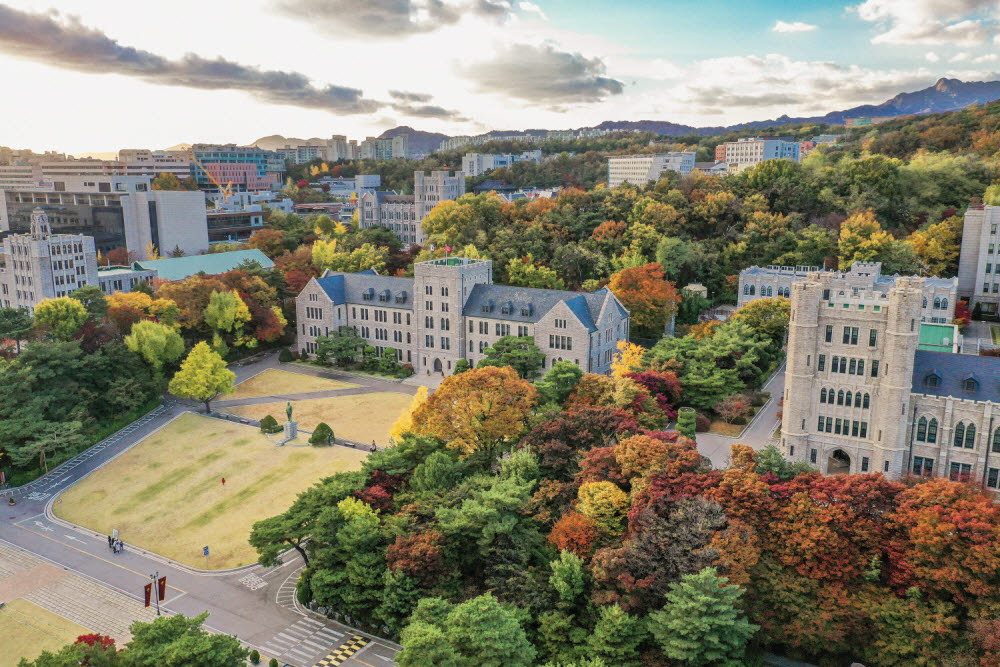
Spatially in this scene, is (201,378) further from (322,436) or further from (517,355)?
(517,355)

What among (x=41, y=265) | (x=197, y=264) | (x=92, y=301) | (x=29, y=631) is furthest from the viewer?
(x=197, y=264)

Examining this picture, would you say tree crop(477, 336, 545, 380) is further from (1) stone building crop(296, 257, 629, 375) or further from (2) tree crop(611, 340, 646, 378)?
(2) tree crop(611, 340, 646, 378)

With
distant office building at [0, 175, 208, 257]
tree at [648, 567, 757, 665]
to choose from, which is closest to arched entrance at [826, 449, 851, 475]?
tree at [648, 567, 757, 665]

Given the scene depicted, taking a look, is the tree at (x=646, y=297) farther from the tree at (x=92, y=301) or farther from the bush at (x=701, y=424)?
the tree at (x=92, y=301)

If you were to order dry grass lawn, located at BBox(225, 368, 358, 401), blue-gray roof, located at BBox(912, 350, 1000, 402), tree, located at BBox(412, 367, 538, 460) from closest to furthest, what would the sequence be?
blue-gray roof, located at BBox(912, 350, 1000, 402)
tree, located at BBox(412, 367, 538, 460)
dry grass lawn, located at BBox(225, 368, 358, 401)

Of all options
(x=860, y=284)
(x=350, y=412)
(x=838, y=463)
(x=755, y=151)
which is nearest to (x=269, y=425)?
(x=350, y=412)

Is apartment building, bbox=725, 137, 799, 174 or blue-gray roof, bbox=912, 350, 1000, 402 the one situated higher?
apartment building, bbox=725, 137, 799, 174

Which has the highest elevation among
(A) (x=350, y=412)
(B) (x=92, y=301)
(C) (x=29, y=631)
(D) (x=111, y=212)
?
(D) (x=111, y=212)
